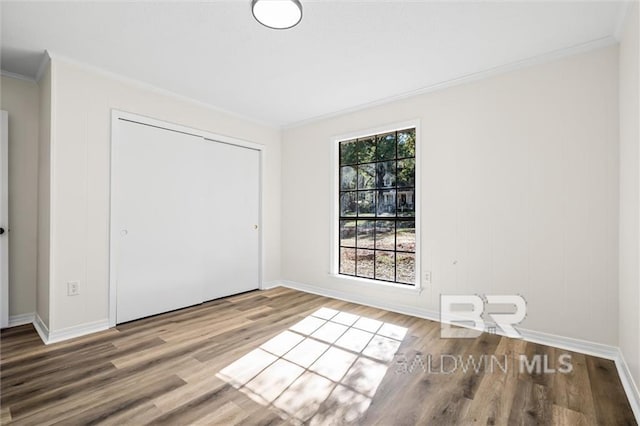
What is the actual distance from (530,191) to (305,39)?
232 centimetres

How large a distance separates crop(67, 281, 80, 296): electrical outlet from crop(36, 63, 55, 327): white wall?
13 centimetres

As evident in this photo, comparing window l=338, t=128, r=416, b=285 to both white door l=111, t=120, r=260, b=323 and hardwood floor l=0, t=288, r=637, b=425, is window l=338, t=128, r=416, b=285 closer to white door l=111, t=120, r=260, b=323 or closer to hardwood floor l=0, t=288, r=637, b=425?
hardwood floor l=0, t=288, r=637, b=425

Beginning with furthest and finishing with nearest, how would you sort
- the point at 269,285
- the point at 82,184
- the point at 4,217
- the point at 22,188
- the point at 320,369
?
1. the point at 269,285
2. the point at 22,188
3. the point at 4,217
4. the point at 82,184
5. the point at 320,369

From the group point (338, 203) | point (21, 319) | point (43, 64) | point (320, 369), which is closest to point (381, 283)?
point (338, 203)

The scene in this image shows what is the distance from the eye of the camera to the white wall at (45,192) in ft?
8.71

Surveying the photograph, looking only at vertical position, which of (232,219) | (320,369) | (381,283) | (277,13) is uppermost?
(277,13)

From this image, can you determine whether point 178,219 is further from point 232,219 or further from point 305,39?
point 305,39

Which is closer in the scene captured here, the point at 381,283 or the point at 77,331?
the point at 77,331

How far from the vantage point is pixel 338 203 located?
13.9 ft

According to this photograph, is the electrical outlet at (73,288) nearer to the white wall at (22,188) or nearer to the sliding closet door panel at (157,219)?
the sliding closet door panel at (157,219)

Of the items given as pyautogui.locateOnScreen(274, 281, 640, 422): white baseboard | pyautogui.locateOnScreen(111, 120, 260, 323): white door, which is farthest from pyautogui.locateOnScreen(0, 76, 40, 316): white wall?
pyautogui.locateOnScreen(274, 281, 640, 422): white baseboard

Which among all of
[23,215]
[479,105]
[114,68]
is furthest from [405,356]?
[23,215]

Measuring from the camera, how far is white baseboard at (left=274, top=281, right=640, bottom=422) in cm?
191

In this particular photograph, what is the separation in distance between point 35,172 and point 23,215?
1.47 ft
